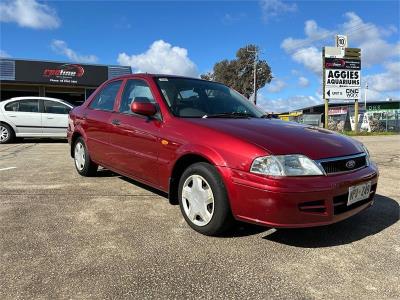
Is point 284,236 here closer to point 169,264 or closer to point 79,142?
point 169,264

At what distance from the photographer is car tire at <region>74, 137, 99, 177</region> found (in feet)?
20.6

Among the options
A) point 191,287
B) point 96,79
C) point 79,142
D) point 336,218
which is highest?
point 96,79

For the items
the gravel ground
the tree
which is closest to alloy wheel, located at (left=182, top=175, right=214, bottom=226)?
the gravel ground

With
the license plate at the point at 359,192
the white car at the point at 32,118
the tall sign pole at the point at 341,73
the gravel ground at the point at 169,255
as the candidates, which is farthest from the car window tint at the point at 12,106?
the tall sign pole at the point at 341,73

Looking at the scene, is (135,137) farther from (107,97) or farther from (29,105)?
(29,105)

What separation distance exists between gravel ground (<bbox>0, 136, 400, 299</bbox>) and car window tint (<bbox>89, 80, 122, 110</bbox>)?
1.32 metres

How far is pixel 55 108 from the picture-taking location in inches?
530

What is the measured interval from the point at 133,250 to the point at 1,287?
3.39 ft

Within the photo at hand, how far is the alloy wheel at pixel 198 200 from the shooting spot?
3752 mm

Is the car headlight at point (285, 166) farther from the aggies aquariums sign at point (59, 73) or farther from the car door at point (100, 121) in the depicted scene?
the aggies aquariums sign at point (59, 73)

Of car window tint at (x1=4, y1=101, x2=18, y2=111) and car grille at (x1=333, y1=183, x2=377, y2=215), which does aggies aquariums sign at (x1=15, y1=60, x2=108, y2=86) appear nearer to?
car window tint at (x1=4, y1=101, x2=18, y2=111)

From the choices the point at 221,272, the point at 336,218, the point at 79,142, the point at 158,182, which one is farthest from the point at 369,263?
the point at 79,142

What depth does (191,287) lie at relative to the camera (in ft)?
9.30

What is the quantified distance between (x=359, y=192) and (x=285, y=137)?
2.70 ft
